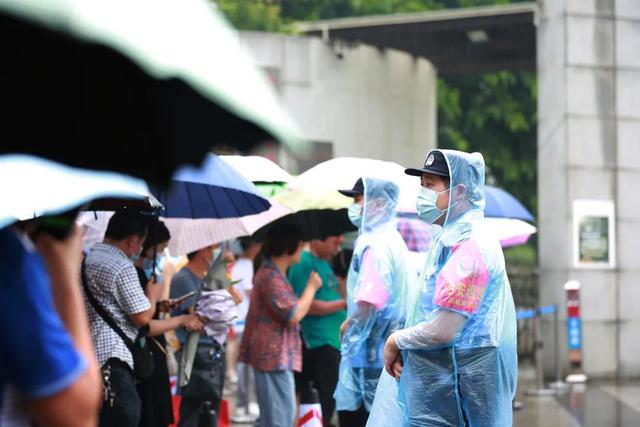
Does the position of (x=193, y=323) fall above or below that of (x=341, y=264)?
below

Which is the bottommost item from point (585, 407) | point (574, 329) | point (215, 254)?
point (585, 407)

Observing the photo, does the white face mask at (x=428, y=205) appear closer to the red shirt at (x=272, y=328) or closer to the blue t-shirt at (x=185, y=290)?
the blue t-shirt at (x=185, y=290)

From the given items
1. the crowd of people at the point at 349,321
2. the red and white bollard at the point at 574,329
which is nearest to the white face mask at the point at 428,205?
the crowd of people at the point at 349,321

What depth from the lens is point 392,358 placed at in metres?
5.83

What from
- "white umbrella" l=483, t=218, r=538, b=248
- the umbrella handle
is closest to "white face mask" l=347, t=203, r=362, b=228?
the umbrella handle

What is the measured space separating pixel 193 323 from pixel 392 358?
2.36 meters

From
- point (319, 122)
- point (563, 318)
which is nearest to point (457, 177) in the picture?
point (563, 318)

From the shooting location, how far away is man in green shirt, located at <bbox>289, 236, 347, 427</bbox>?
904cm

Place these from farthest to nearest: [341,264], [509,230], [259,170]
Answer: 1. [509,230]
2. [341,264]
3. [259,170]

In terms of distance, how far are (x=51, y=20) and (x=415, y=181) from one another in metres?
8.55

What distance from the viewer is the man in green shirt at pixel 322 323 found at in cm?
904

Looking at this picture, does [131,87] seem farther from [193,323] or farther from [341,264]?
[341,264]

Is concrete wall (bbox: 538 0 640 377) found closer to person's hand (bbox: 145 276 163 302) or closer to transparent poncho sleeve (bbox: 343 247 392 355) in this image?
transparent poncho sleeve (bbox: 343 247 392 355)

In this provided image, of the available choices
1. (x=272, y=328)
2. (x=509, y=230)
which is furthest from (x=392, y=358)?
(x=509, y=230)
